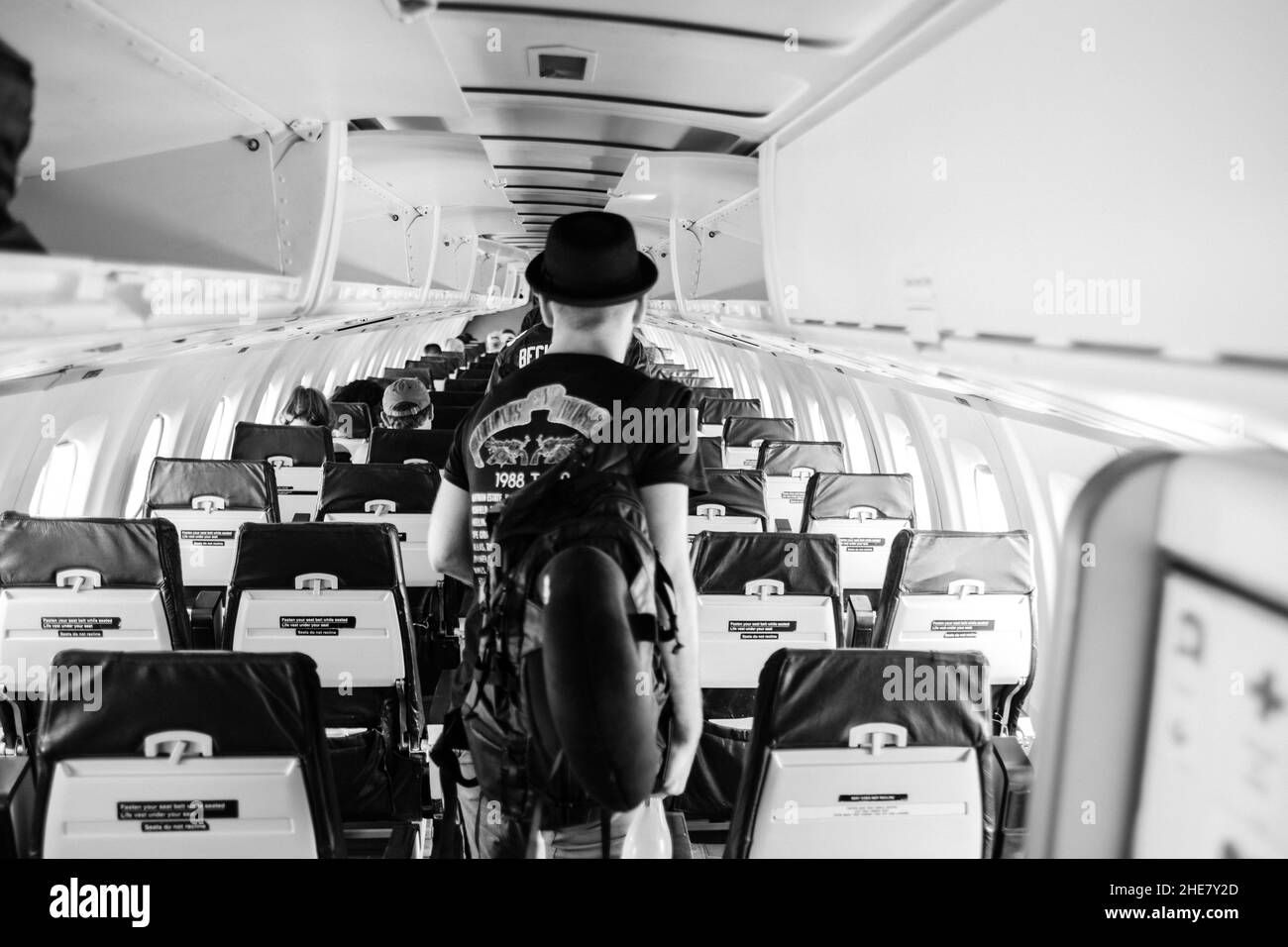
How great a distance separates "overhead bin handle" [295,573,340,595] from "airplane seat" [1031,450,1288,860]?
2964 mm

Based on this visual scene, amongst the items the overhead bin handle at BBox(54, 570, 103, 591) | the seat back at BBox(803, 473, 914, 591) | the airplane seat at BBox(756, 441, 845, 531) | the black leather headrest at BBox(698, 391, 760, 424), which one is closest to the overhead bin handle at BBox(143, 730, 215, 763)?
the overhead bin handle at BBox(54, 570, 103, 591)

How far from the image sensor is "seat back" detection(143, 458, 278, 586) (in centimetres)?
521

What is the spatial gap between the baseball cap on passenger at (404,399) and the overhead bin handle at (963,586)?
6054mm

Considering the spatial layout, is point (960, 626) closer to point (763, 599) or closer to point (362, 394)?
point (763, 599)

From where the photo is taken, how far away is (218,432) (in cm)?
943

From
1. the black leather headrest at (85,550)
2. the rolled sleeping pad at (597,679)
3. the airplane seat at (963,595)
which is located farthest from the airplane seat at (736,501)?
the rolled sleeping pad at (597,679)

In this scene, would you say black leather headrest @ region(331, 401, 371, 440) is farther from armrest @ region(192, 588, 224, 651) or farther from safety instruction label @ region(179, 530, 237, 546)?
armrest @ region(192, 588, 224, 651)

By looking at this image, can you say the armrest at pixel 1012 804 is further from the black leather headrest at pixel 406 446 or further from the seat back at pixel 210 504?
the black leather headrest at pixel 406 446

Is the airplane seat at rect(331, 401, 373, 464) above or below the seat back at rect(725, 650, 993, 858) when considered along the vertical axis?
above

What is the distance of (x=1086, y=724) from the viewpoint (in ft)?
3.66

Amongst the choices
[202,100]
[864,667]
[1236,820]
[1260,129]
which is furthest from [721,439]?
[1236,820]

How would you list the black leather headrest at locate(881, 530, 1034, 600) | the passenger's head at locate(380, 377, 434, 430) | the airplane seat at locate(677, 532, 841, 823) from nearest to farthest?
the airplane seat at locate(677, 532, 841, 823) → the black leather headrest at locate(881, 530, 1034, 600) → the passenger's head at locate(380, 377, 434, 430)

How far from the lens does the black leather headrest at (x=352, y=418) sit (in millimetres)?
9477

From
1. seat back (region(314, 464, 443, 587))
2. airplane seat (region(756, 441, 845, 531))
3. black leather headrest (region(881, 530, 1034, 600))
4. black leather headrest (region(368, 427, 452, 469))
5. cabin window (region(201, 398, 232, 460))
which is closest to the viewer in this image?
black leather headrest (region(881, 530, 1034, 600))
